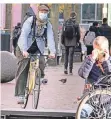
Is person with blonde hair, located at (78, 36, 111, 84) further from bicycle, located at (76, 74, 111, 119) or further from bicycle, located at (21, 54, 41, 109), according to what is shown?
bicycle, located at (21, 54, 41, 109)

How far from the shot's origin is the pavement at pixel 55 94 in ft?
30.3

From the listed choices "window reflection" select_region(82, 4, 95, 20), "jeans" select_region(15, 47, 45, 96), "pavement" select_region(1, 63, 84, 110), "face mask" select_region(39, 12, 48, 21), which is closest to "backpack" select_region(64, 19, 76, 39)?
"pavement" select_region(1, 63, 84, 110)

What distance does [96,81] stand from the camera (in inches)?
279

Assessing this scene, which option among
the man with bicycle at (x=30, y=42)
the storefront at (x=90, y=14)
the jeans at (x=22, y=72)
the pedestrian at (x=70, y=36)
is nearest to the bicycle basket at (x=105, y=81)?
the man with bicycle at (x=30, y=42)

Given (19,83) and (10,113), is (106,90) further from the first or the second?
(19,83)

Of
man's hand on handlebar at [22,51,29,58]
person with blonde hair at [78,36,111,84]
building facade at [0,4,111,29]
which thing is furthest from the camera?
building facade at [0,4,111,29]

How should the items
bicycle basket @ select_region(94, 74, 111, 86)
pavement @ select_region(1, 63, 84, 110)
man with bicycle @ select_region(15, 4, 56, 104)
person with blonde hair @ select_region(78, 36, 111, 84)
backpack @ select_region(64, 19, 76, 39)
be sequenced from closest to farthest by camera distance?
bicycle basket @ select_region(94, 74, 111, 86) < person with blonde hair @ select_region(78, 36, 111, 84) < man with bicycle @ select_region(15, 4, 56, 104) < pavement @ select_region(1, 63, 84, 110) < backpack @ select_region(64, 19, 76, 39)

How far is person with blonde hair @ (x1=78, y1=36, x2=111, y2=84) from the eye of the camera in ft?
22.9

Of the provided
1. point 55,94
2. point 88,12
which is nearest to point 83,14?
point 88,12

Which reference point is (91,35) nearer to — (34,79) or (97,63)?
(34,79)

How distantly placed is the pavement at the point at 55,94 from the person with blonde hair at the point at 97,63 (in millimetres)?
1777

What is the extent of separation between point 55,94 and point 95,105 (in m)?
4.54

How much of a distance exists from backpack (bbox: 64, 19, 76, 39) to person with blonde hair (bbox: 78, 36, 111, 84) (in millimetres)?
8335

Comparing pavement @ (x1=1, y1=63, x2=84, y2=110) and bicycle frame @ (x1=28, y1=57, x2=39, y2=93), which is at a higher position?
bicycle frame @ (x1=28, y1=57, x2=39, y2=93)
